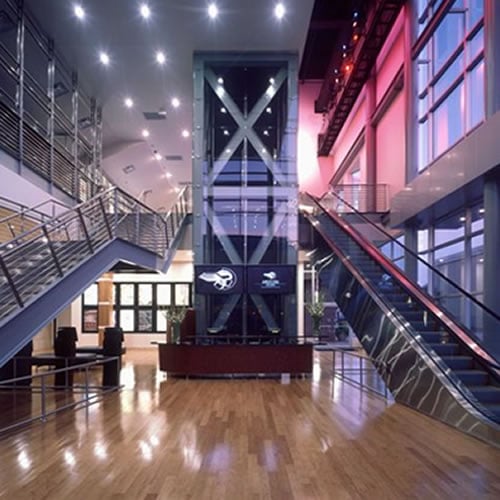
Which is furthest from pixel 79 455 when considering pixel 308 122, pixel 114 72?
pixel 308 122

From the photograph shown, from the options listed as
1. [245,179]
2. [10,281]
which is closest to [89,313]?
[245,179]

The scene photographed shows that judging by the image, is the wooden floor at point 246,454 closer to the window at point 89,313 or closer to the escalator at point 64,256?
the escalator at point 64,256

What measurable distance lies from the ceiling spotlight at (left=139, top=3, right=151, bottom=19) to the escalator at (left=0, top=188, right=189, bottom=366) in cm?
401

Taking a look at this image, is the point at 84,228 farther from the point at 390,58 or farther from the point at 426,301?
the point at 390,58

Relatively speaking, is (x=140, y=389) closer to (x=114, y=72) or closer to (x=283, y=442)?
(x=283, y=442)

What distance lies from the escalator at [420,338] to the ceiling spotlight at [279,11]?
511cm

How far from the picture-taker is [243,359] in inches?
429

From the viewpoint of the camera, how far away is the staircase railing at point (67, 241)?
643 cm

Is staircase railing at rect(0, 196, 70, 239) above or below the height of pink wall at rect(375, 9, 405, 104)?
below

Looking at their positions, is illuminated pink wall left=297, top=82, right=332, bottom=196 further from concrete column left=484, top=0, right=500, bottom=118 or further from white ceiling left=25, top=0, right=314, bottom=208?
concrete column left=484, top=0, right=500, bottom=118

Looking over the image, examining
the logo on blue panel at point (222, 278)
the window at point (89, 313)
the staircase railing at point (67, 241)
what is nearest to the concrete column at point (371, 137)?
the logo on blue panel at point (222, 278)

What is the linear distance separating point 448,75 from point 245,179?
5560 mm

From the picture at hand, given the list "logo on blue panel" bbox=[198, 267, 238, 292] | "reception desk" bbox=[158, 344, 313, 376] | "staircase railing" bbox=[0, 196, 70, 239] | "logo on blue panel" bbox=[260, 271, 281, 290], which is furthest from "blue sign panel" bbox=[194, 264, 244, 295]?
"staircase railing" bbox=[0, 196, 70, 239]

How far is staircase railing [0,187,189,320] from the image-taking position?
643 cm
